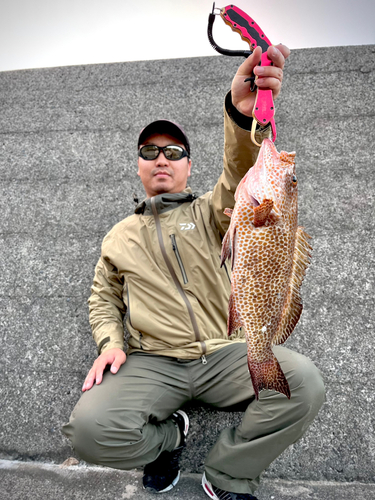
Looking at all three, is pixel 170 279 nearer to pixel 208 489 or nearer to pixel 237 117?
pixel 237 117

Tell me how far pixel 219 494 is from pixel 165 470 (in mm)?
394

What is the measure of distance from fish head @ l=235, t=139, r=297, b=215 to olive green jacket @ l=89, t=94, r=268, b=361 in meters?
0.42

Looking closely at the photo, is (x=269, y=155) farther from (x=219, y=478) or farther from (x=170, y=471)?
(x=170, y=471)

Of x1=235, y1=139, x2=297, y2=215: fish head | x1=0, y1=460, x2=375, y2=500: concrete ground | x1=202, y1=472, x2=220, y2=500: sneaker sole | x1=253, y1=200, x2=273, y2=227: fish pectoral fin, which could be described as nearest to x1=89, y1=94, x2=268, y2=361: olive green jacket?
x1=235, y1=139, x2=297, y2=215: fish head

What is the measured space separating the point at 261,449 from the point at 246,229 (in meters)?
1.25

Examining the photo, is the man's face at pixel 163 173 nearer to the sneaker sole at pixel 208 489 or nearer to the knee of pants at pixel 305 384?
the knee of pants at pixel 305 384

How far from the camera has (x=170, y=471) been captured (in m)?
2.35

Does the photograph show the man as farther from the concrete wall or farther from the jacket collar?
the concrete wall

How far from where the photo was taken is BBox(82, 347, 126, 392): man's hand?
6.93ft

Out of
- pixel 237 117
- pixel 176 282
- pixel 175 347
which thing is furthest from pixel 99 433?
pixel 237 117

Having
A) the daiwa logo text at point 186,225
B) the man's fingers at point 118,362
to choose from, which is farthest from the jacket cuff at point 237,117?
the man's fingers at point 118,362

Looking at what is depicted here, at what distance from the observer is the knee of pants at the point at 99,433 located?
191 centimetres

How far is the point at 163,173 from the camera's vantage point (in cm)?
257

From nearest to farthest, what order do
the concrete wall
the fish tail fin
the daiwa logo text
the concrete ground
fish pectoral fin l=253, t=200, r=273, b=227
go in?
fish pectoral fin l=253, t=200, r=273, b=227, the fish tail fin, the concrete ground, the daiwa logo text, the concrete wall
